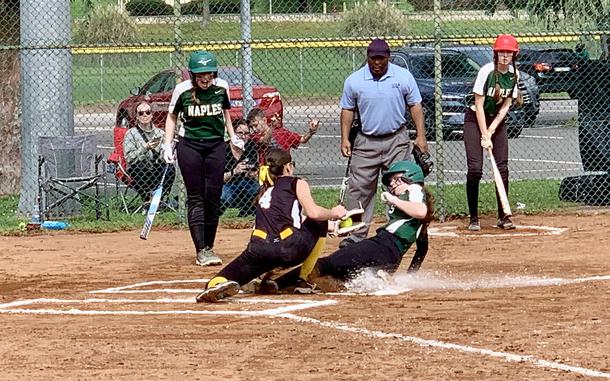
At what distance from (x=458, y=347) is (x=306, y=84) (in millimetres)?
18606

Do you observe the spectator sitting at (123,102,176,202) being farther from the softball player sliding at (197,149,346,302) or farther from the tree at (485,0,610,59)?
the softball player sliding at (197,149,346,302)

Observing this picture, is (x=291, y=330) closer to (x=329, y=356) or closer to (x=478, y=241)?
(x=329, y=356)

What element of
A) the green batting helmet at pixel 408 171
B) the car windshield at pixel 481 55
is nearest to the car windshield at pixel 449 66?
the car windshield at pixel 481 55

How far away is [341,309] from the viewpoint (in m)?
8.93

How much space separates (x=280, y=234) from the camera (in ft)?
30.8

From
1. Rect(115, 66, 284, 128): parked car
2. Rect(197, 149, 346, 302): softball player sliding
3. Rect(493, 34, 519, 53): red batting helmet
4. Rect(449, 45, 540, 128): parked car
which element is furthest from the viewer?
Rect(449, 45, 540, 128): parked car

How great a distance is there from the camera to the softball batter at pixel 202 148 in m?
11.5

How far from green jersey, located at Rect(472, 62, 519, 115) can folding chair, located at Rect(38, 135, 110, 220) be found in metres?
4.61

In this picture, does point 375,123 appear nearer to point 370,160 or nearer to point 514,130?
point 370,160

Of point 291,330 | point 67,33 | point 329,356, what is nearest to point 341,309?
point 291,330

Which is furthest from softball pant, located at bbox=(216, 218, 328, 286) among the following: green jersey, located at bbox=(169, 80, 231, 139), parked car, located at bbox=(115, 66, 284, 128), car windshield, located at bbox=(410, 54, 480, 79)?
car windshield, located at bbox=(410, 54, 480, 79)

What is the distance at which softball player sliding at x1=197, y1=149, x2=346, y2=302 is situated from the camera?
9336 mm

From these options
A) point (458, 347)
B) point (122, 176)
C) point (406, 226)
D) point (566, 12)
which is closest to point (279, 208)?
point (406, 226)

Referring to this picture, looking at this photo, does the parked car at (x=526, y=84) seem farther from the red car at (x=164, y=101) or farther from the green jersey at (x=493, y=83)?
the green jersey at (x=493, y=83)
